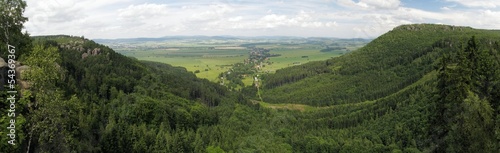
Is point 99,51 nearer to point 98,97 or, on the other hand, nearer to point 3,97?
point 98,97

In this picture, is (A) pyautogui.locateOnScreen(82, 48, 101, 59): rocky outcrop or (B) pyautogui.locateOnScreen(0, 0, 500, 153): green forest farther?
(A) pyautogui.locateOnScreen(82, 48, 101, 59): rocky outcrop

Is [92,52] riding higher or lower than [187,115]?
higher

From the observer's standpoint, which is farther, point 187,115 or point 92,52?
point 92,52

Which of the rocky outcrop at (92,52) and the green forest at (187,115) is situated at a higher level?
the rocky outcrop at (92,52)

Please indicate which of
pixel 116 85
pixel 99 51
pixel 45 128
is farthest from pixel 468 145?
pixel 99 51

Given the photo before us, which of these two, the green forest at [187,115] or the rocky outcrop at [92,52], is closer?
the green forest at [187,115]

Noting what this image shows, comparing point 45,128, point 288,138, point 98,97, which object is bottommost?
point 288,138

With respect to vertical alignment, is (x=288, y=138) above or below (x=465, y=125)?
below

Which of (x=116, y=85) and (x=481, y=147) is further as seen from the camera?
(x=116, y=85)

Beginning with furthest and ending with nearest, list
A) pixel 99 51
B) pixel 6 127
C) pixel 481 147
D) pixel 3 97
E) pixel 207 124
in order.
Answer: pixel 99 51, pixel 207 124, pixel 481 147, pixel 3 97, pixel 6 127

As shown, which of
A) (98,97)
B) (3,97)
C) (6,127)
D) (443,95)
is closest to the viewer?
(6,127)

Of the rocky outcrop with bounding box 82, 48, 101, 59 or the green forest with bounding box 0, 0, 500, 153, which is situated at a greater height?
the rocky outcrop with bounding box 82, 48, 101, 59
